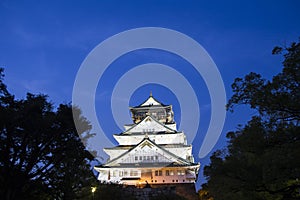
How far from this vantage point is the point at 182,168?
2930 cm

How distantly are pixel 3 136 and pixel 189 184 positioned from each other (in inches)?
795

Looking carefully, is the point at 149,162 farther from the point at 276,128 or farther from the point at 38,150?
the point at 276,128

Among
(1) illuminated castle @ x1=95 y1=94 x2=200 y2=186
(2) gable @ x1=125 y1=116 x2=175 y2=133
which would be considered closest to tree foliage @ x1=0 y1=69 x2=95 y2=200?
(1) illuminated castle @ x1=95 y1=94 x2=200 y2=186

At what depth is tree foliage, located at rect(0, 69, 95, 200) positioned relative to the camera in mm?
12695

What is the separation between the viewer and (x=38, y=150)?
13375mm

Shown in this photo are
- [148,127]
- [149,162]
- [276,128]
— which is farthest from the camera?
[148,127]

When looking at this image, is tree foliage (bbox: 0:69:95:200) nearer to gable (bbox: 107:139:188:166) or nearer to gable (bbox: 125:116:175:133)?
gable (bbox: 107:139:188:166)

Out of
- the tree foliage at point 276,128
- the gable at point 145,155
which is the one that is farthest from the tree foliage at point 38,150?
the gable at point 145,155

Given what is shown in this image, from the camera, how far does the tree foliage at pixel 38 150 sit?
1270 cm

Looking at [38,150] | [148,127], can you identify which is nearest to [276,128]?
[38,150]

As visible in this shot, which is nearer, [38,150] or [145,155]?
Result: [38,150]

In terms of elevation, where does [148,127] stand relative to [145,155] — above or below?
above

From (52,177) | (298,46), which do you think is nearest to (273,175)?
(298,46)

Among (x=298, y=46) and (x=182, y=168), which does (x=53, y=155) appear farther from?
(x=182, y=168)
